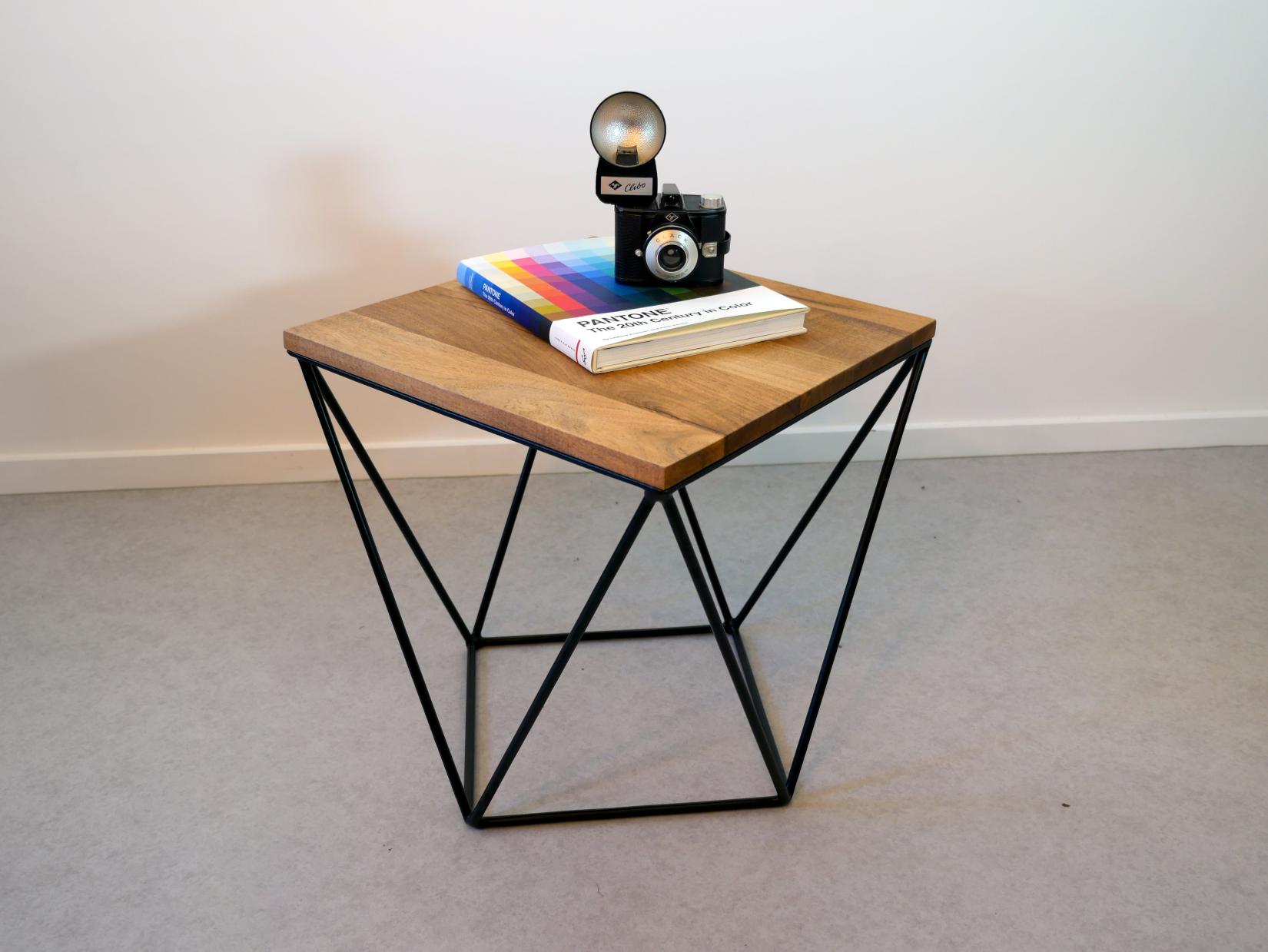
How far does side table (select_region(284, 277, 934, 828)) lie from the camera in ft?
3.13

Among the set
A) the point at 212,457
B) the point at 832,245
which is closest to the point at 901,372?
the point at 832,245

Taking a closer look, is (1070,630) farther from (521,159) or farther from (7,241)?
(7,241)

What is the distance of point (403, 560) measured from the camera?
1847 millimetres

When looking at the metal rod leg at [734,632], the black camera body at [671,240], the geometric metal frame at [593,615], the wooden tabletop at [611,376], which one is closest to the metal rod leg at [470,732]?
the geometric metal frame at [593,615]

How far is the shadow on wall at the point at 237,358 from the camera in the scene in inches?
74.8

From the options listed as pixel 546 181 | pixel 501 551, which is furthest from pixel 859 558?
pixel 546 181

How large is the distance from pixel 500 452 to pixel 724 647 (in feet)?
3.73

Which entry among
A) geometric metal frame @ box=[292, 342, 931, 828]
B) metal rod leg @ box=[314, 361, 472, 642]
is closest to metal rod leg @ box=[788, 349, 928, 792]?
geometric metal frame @ box=[292, 342, 931, 828]

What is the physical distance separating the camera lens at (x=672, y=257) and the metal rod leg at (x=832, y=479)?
29 cm

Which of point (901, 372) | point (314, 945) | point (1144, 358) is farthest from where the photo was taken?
point (1144, 358)

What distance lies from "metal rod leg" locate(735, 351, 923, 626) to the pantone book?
0.52ft

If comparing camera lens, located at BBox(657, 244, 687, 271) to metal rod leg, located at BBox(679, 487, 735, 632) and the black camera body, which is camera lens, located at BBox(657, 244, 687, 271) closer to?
the black camera body

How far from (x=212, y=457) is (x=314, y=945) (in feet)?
3.92

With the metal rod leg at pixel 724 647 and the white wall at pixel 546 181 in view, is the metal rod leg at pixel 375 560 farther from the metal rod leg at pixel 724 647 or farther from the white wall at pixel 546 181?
the white wall at pixel 546 181
